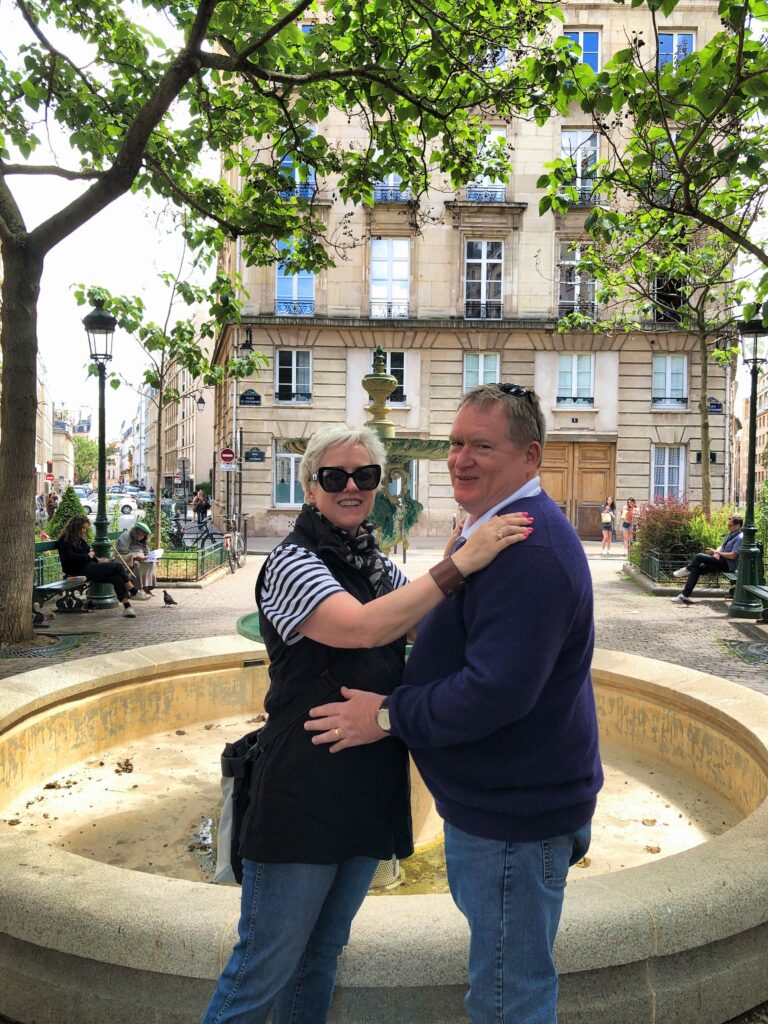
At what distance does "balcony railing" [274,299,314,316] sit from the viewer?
29.0m

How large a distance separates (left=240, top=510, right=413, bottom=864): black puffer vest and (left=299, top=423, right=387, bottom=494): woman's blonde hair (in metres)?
0.22

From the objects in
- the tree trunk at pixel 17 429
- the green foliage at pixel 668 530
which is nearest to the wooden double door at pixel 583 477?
the green foliage at pixel 668 530

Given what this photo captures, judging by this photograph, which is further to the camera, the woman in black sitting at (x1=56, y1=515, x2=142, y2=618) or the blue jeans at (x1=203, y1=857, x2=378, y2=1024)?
the woman in black sitting at (x1=56, y1=515, x2=142, y2=618)

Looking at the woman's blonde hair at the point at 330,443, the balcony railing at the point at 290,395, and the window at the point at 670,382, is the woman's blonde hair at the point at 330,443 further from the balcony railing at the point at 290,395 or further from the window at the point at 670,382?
the window at the point at 670,382

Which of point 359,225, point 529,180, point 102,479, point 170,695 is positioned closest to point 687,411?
point 529,180

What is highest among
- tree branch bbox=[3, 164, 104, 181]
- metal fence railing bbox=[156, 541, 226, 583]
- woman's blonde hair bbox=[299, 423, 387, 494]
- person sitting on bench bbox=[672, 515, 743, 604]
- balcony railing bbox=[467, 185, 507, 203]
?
balcony railing bbox=[467, 185, 507, 203]

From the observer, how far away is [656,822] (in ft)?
15.9

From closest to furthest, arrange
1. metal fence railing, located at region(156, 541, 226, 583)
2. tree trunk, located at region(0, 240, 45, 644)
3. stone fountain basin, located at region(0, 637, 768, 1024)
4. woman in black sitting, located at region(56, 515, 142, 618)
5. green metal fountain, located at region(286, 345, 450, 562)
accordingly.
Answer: stone fountain basin, located at region(0, 637, 768, 1024) → green metal fountain, located at region(286, 345, 450, 562) → tree trunk, located at region(0, 240, 45, 644) → woman in black sitting, located at region(56, 515, 142, 618) → metal fence railing, located at region(156, 541, 226, 583)

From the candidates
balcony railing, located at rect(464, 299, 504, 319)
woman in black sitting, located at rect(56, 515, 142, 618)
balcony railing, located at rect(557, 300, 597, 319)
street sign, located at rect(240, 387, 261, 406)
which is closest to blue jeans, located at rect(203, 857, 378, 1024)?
woman in black sitting, located at rect(56, 515, 142, 618)

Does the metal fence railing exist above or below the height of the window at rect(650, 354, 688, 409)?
below

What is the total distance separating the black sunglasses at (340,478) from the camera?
2.28m

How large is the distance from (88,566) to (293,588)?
10.8 metres

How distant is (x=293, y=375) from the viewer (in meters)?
29.2

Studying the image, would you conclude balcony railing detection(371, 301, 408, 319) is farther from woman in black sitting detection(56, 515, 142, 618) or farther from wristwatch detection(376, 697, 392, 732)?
wristwatch detection(376, 697, 392, 732)
